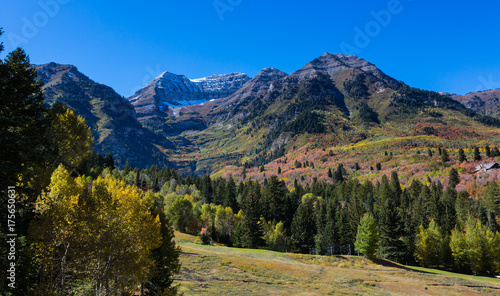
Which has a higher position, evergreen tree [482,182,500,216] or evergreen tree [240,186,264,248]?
evergreen tree [482,182,500,216]

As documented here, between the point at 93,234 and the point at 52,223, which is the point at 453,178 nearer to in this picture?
the point at 93,234

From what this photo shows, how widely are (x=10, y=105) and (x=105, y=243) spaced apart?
11.3 m

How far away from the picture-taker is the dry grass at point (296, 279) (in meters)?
37.7

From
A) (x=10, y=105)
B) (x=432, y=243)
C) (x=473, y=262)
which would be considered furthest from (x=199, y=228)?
(x=10, y=105)

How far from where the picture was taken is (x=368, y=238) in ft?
232

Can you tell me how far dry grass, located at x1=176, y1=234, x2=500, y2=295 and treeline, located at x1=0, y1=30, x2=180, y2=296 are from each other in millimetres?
12221

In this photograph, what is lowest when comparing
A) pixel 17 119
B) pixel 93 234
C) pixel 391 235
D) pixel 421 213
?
pixel 391 235

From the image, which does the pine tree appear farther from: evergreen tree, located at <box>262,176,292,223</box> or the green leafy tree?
evergreen tree, located at <box>262,176,292,223</box>

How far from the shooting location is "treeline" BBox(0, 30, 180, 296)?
16547mm

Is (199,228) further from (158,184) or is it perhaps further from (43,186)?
(43,186)

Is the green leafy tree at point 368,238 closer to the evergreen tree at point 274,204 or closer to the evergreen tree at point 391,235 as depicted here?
the evergreen tree at point 391,235

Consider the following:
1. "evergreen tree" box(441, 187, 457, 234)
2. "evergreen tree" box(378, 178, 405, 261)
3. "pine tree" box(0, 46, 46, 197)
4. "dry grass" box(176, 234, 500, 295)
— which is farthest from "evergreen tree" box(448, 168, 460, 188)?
"pine tree" box(0, 46, 46, 197)

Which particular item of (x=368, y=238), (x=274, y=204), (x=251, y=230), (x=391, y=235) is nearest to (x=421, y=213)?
(x=391, y=235)

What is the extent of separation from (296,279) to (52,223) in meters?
37.2
